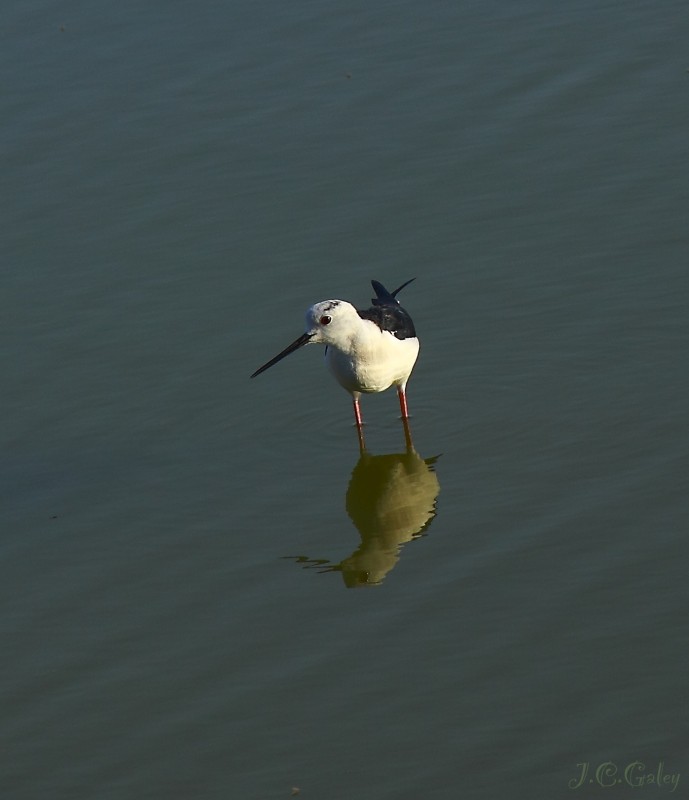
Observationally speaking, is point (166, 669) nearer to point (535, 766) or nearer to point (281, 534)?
point (281, 534)

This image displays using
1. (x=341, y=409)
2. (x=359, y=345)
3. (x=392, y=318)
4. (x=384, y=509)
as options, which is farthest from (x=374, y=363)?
(x=384, y=509)

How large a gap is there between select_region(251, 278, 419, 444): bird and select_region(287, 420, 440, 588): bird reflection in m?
0.44

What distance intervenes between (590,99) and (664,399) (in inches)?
222

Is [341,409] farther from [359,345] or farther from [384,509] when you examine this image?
[384,509]

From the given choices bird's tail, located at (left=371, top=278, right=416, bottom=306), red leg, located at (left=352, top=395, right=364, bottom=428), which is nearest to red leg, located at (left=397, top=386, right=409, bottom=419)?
red leg, located at (left=352, top=395, right=364, bottom=428)

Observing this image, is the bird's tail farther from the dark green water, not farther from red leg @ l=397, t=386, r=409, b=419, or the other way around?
red leg @ l=397, t=386, r=409, b=419

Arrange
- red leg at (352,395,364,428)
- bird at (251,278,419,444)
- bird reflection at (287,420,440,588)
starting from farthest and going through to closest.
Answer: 1. red leg at (352,395,364,428)
2. bird at (251,278,419,444)
3. bird reflection at (287,420,440,588)

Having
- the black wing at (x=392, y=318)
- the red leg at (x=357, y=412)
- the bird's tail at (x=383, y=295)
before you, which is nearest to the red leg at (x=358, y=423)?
the red leg at (x=357, y=412)

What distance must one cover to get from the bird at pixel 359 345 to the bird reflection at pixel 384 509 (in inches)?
17.3

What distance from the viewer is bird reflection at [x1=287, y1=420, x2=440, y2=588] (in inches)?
387

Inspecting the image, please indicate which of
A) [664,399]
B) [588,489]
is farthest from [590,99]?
[588,489]

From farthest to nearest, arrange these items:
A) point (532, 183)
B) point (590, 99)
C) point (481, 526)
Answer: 1. point (590, 99)
2. point (532, 183)
3. point (481, 526)

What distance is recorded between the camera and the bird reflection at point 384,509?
982 cm

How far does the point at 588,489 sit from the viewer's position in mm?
10062
